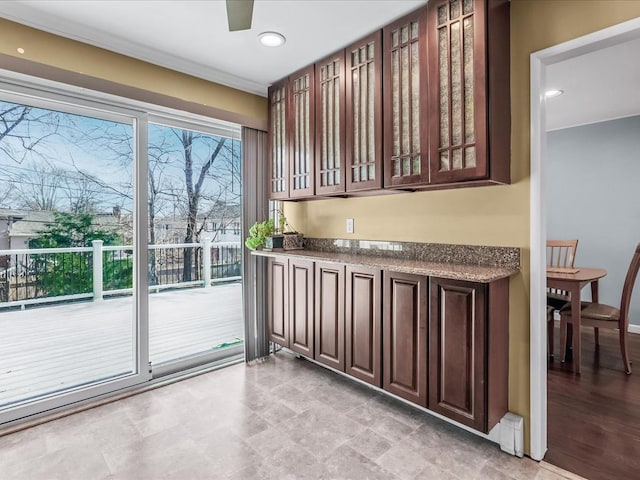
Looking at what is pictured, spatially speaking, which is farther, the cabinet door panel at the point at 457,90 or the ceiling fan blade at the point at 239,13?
the cabinet door panel at the point at 457,90

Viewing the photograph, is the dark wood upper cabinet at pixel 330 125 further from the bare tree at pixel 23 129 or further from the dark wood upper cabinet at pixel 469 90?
the bare tree at pixel 23 129

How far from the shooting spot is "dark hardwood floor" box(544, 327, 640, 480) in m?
1.88

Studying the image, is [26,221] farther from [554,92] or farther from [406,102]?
[554,92]

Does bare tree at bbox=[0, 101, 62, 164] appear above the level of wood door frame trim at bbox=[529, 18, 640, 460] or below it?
above

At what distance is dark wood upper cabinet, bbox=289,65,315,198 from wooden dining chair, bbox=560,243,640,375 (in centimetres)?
268

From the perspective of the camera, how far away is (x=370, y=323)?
2.34 meters

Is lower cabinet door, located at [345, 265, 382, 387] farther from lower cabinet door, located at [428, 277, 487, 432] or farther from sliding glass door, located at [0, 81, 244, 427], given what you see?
sliding glass door, located at [0, 81, 244, 427]

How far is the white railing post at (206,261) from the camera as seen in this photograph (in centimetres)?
338

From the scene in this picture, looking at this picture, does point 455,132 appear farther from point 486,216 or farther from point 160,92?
point 160,92

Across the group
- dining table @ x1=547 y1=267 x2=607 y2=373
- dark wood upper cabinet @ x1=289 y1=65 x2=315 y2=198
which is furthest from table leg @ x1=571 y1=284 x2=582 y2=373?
dark wood upper cabinet @ x1=289 y1=65 x2=315 y2=198

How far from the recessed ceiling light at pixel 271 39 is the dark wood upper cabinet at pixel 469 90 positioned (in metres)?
1.00

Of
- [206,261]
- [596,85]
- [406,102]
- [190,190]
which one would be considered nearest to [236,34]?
[406,102]

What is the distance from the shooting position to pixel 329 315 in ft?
8.69

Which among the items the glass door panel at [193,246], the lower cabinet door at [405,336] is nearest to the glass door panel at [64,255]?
the glass door panel at [193,246]
